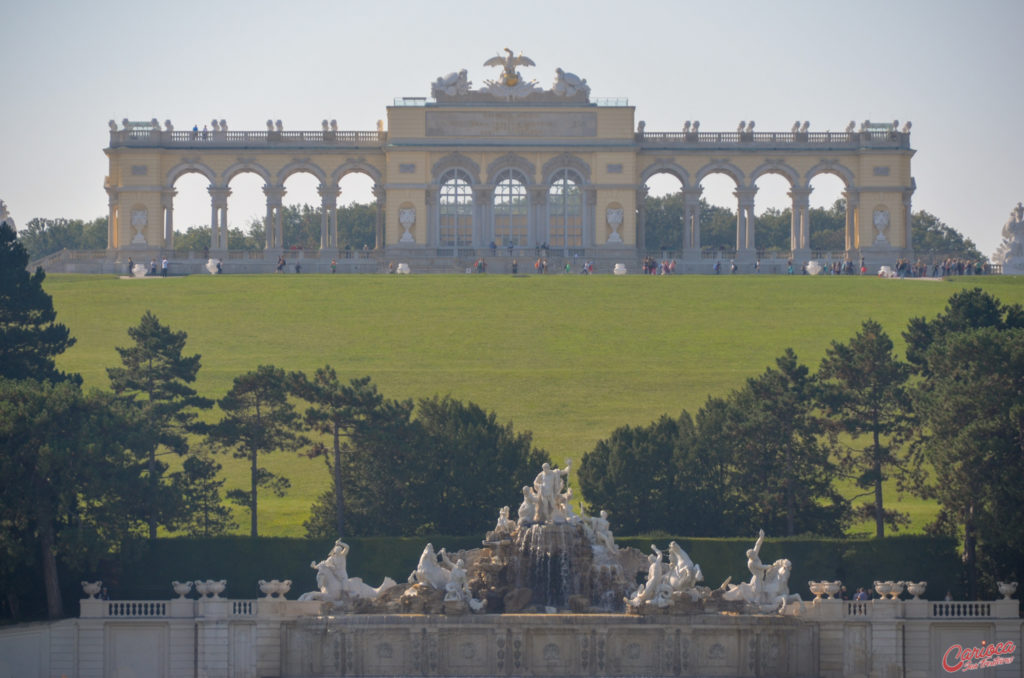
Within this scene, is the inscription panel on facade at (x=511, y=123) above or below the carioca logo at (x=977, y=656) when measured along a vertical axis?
above

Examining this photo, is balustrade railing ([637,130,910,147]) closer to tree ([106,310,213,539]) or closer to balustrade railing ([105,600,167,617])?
tree ([106,310,213,539])

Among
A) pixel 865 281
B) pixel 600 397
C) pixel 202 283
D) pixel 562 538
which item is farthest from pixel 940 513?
pixel 202 283

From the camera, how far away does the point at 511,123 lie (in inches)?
3553

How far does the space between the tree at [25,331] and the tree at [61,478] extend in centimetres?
386

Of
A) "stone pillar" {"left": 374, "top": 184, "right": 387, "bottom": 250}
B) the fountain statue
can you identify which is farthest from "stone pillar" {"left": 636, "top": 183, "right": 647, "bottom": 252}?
the fountain statue

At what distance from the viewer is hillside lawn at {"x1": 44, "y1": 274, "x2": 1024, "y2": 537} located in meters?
58.9

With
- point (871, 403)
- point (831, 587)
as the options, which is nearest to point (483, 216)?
point (871, 403)

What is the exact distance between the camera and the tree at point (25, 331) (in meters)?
51.7

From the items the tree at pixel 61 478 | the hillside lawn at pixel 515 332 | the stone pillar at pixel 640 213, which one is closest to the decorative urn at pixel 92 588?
the tree at pixel 61 478

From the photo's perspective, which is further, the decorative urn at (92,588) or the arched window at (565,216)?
the arched window at (565,216)

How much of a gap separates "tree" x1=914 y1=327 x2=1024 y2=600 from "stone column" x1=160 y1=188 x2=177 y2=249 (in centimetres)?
5175

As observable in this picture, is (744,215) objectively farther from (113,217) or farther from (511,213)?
(113,217)

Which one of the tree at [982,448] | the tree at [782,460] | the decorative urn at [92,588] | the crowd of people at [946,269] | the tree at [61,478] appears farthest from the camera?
the crowd of people at [946,269]

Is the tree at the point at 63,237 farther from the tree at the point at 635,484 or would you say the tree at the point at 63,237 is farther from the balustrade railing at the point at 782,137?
the tree at the point at 635,484
